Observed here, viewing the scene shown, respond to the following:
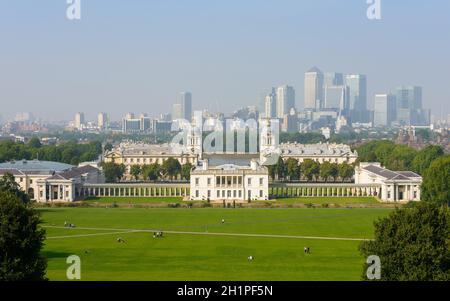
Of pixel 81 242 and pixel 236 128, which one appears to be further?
pixel 236 128

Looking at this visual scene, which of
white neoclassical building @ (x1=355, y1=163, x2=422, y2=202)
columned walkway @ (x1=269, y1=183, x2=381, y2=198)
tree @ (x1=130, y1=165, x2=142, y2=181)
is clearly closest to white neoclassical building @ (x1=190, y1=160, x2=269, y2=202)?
columned walkway @ (x1=269, y1=183, x2=381, y2=198)

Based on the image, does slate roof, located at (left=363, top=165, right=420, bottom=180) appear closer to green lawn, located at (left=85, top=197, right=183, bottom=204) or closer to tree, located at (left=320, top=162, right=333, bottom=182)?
tree, located at (left=320, top=162, right=333, bottom=182)

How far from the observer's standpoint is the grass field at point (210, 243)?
102 ft

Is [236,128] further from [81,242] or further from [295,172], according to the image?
[81,242]

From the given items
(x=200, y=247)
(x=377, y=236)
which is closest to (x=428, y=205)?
(x=377, y=236)

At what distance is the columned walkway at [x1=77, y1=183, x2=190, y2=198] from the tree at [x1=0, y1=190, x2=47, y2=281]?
45.5 m

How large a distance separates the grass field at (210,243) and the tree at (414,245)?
3269mm

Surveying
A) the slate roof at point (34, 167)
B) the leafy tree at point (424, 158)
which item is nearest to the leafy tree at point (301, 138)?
the leafy tree at point (424, 158)

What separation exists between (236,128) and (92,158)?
1817 inches

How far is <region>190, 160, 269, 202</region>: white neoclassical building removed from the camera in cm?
7062

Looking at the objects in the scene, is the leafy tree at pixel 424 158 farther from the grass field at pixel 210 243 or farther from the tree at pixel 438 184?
the grass field at pixel 210 243

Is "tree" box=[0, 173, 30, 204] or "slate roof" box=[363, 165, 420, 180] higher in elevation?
"tree" box=[0, 173, 30, 204]

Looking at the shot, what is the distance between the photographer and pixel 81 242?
131 feet

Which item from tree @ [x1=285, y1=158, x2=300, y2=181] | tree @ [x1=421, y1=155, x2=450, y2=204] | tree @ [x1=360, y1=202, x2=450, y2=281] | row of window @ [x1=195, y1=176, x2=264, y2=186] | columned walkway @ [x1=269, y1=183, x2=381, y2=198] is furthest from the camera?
tree @ [x1=285, y1=158, x2=300, y2=181]
